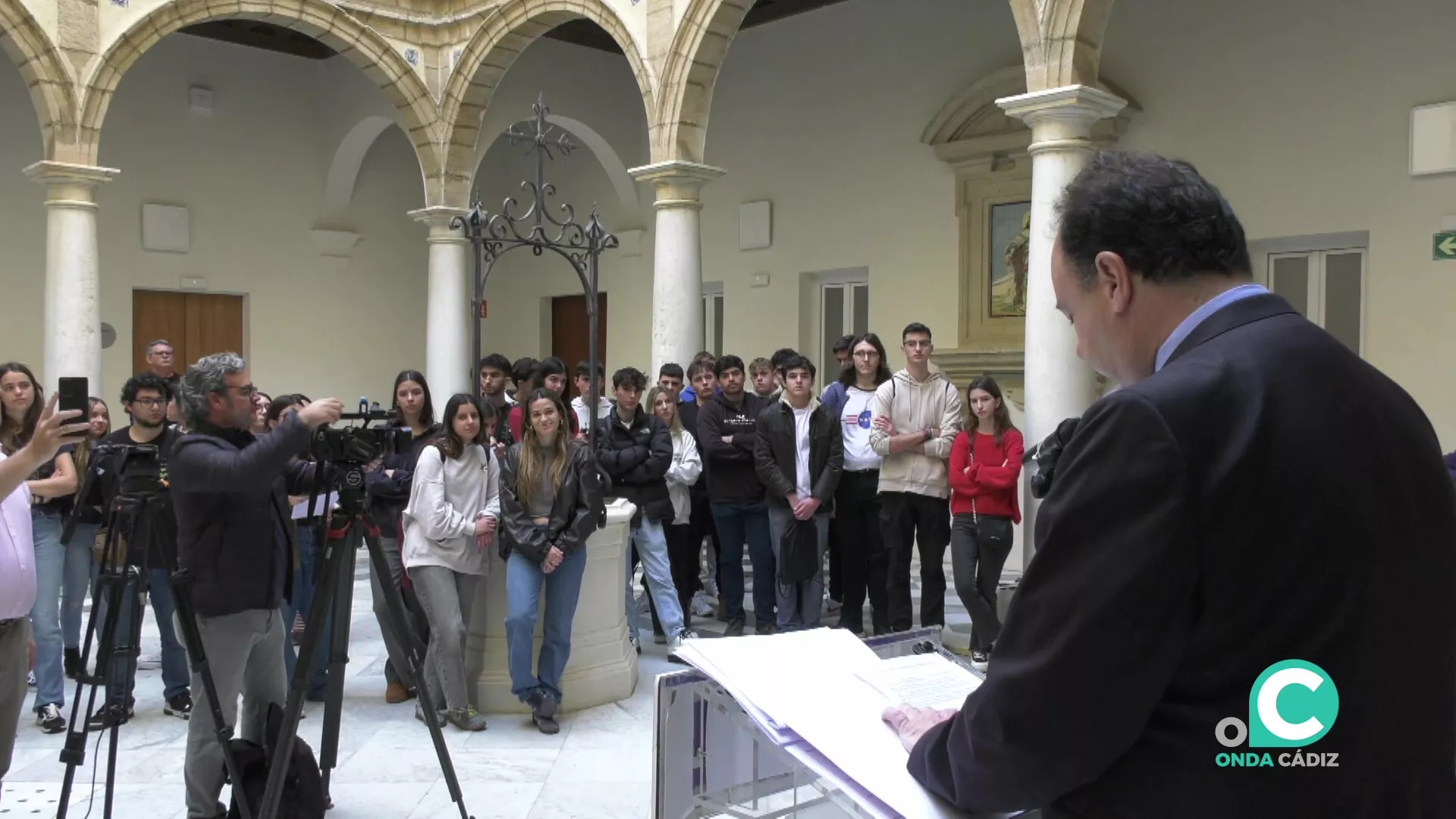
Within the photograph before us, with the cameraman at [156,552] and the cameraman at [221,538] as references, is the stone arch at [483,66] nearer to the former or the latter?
the cameraman at [156,552]

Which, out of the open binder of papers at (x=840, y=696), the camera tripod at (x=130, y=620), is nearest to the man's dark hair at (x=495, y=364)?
the camera tripod at (x=130, y=620)

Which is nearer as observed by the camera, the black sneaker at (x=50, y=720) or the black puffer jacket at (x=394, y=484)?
the black sneaker at (x=50, y=720)

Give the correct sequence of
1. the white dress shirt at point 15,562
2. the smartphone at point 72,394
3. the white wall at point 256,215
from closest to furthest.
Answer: the smartphone at point 72,394
the white dress shirt at point 15,562
the white wall at point 256,215

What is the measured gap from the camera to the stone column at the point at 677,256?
876cm

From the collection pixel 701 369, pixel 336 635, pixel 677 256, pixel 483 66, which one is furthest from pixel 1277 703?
pixel 483 66

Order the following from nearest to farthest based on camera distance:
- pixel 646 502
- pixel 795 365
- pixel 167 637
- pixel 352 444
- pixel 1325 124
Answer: pixel 352 444 < pixel 167 637 < pixel 646 502 < pixel 795 365 < pixel 1325 124

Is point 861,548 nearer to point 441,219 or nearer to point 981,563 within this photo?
point 981,563

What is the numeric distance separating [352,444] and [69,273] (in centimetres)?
753

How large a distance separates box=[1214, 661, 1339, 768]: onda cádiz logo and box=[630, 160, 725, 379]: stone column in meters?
7.78

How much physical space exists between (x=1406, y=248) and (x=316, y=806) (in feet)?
24.5

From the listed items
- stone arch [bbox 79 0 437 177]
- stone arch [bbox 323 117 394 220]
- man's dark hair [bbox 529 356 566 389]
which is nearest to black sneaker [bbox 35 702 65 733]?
man's dark hair [bbox 529 356 566 389]

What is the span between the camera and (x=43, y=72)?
358 inches

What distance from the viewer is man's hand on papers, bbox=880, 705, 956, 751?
1.52 meters

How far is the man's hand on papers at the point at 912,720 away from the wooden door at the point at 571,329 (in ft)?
40.5
